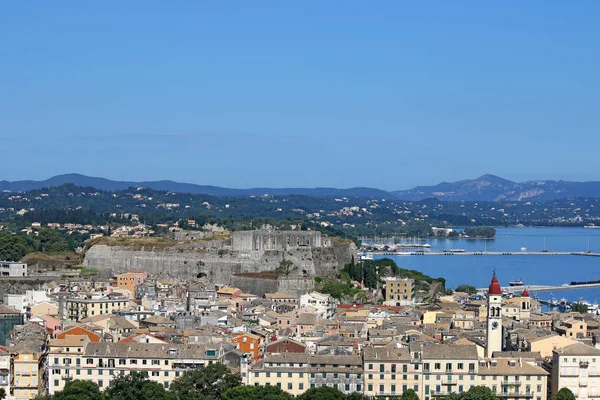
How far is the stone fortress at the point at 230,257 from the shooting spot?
51.8 m

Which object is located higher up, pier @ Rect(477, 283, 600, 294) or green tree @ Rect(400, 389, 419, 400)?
green tree @ Rect(400, 389, 419, 400)

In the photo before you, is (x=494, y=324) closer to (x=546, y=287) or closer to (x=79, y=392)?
(x=79, y=392)

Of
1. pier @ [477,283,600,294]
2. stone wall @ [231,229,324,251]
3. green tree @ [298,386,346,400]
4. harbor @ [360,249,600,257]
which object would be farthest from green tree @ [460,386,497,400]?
harbor @ [360,249,600,257]

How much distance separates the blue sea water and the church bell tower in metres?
39.6

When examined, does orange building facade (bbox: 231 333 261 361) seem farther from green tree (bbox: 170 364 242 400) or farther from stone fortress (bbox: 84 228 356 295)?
stone fortress (bbox: 84 228 356 295)

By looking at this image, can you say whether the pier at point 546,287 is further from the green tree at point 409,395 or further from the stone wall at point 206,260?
the green tree at point 409,395

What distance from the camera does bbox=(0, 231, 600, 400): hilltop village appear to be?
2620cm

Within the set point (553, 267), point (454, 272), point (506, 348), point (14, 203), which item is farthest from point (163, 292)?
point (14, 203)

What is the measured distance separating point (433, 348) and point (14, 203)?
5093 inches

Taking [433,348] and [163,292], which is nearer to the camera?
[433,348]

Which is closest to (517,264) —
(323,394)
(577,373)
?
(577,373)

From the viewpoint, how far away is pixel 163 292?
1766 inches

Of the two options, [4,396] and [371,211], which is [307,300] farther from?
[371,211]

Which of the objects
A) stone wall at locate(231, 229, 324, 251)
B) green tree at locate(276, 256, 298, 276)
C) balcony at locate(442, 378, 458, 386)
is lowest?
balcony at locate(442, 378, 458, 386)
